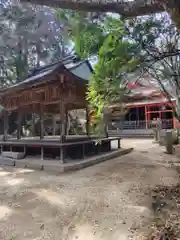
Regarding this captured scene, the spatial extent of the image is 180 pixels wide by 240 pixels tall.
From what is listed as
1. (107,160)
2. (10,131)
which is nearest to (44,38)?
(10,131)

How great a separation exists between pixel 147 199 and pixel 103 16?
442cm

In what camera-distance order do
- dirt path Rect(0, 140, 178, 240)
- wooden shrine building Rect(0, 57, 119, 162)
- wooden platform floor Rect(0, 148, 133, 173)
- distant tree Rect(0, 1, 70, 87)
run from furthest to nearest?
distant tree Rect(0, 1, 70, 87), wooden shrine building Rect(0, 57, 119, 162), wooden platform floor Rect(0, 148, 133, 173), dirt path Rect(0, 140, 178, 240)

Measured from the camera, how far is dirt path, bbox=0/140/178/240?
→ 3254mm

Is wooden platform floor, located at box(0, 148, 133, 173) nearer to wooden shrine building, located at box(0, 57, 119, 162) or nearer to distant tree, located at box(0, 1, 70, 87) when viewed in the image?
wooden shrine building, located at box(0, 57, 119, 162)

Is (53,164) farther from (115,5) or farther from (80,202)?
(115,5)

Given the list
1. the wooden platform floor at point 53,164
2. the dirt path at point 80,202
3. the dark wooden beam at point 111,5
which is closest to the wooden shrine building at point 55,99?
the wooden platform floor at point 53,164

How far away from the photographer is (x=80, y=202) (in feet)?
14.3

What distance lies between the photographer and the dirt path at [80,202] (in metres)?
3.25

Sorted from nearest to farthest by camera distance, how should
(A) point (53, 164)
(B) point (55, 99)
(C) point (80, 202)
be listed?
(C) point (80, 202), (A) point (53, 164), (B) point (55, 99)

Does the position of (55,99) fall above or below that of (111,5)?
below

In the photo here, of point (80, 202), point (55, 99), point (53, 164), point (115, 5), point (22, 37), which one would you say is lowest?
point (80, 202)

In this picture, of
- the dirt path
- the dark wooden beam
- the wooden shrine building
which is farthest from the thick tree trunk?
the wooden shrine building

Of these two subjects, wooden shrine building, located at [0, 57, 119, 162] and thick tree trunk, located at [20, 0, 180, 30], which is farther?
wooden shrine building, located at [0, 57, 119, 162]

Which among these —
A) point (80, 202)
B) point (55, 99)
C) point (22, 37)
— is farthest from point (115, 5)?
point (22, 37)
